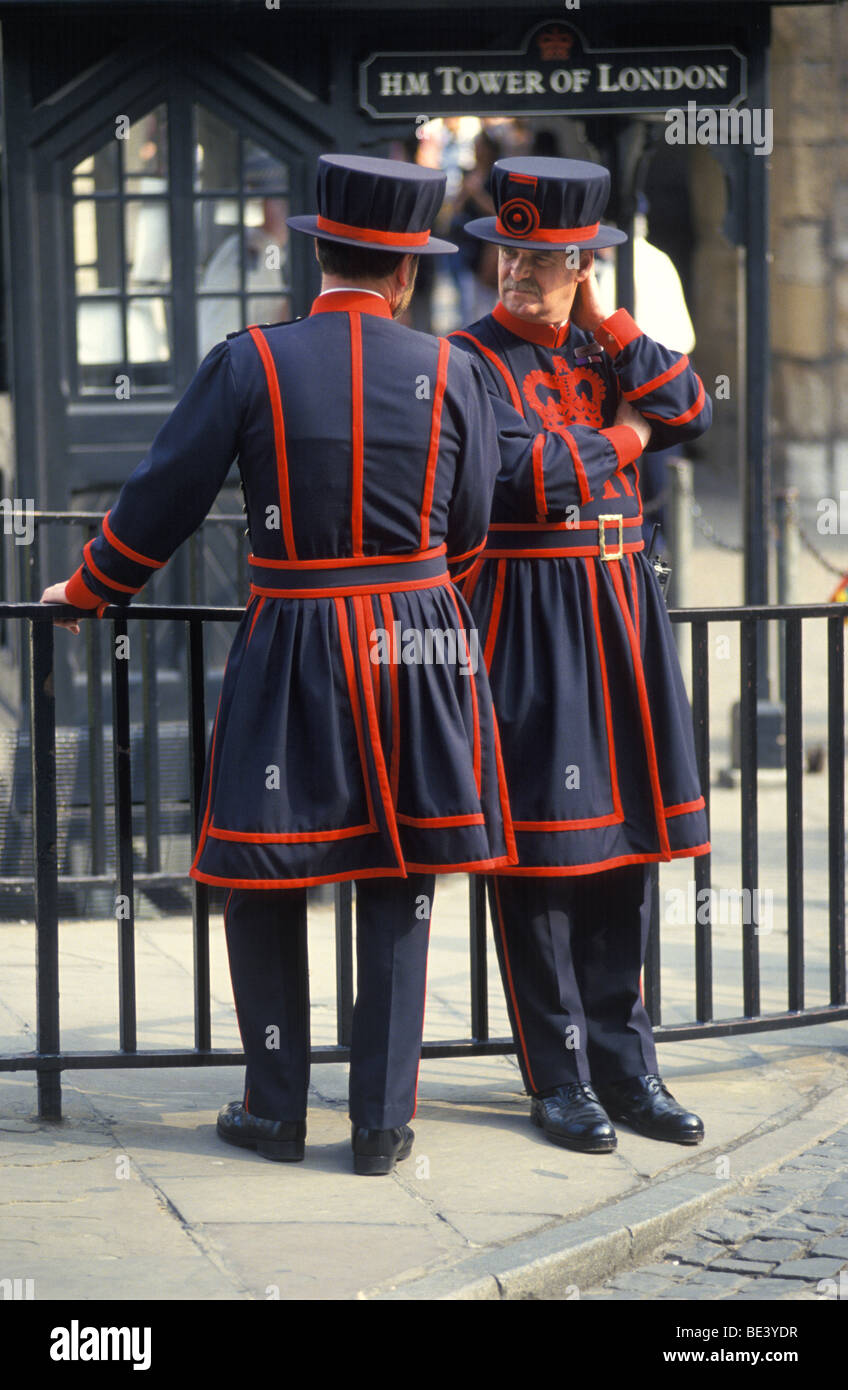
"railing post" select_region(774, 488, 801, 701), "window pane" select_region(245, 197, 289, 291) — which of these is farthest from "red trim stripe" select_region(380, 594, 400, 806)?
"railing post" select_region(774, 488, 801, 701)

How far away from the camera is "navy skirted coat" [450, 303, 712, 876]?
159 inches

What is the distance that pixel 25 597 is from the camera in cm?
663

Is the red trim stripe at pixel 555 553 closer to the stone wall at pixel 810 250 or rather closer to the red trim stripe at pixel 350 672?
the red trim stripe at pixel 350 672

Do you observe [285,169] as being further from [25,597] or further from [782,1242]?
[782,1242]

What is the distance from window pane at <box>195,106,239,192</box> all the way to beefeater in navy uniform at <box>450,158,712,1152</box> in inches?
123

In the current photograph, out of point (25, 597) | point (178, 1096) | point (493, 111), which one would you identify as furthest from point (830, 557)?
point (178, 1096)

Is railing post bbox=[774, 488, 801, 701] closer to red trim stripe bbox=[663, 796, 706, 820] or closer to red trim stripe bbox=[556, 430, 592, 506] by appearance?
red trim stripe bbox=[663, 796, 706, 820]

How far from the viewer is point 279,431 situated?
3699 millimetres

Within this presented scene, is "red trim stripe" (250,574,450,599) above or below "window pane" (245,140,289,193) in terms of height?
below

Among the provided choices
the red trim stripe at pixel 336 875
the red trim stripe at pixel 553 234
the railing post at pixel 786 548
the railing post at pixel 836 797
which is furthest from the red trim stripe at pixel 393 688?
the railing post at pixel 786 548

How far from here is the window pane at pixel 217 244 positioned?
7.10 m

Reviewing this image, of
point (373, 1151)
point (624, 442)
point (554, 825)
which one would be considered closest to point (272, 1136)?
point (373, 1151)

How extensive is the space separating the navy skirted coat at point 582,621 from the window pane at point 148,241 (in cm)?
323

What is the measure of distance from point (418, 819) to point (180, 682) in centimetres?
338
